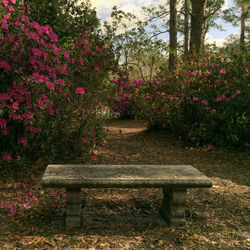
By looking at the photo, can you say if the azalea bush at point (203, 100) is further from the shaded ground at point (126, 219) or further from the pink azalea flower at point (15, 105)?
the pink azalea flower at point (15, 105)

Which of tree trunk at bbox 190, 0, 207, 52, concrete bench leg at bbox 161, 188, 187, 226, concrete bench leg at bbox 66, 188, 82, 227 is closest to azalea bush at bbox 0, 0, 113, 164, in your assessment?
concrete bench leg at bbox 66, 188, 82, 227

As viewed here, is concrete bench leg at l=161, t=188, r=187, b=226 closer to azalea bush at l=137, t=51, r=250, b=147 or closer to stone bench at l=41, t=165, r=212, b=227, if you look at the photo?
stone bench at l=41, t=165, r=212, b=227

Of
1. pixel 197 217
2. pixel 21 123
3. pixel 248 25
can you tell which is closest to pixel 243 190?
pixel 197 217

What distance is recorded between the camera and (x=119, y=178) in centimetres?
266

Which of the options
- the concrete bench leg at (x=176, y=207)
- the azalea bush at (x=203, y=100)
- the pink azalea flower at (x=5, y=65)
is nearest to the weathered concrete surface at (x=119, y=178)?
the concrete bench leg at (x=176, y=207)

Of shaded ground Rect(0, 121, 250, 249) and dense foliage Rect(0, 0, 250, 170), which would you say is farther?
dense foliage Rect(0, 0, 250, 170)

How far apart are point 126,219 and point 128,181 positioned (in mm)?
600

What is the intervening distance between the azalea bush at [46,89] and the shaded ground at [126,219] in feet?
1.73

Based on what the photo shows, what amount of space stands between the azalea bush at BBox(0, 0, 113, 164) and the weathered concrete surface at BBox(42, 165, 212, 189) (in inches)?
46.8

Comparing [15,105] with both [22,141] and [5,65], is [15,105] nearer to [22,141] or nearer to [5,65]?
[5,65]

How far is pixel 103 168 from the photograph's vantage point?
9.84ft

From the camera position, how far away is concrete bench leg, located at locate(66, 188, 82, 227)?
2762 mm

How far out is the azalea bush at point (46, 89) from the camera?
354 cm

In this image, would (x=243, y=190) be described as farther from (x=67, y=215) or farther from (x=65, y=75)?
(x=65, y=75)
